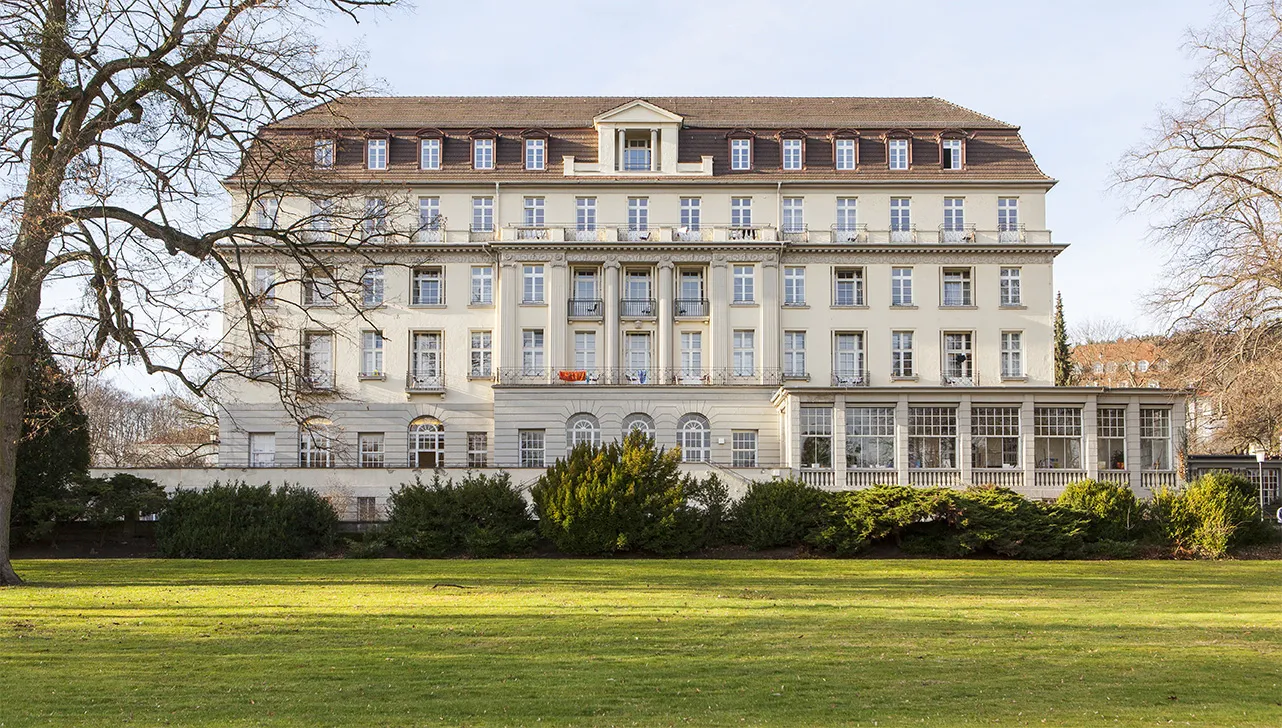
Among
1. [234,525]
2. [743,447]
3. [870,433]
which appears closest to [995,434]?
[870,433]

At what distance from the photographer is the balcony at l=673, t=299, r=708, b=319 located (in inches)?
2121

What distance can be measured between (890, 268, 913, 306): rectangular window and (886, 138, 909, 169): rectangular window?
4.60m

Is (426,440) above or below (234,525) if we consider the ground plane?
above

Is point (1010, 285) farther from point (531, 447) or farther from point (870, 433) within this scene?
point (531, 447)

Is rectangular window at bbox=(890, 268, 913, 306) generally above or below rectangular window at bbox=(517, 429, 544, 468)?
above

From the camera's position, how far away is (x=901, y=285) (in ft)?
179

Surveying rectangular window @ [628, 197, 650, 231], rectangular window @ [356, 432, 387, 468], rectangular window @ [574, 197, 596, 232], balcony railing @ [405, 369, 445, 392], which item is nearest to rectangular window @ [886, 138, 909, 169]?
rectangular window @ [628, 197, 650, 231]

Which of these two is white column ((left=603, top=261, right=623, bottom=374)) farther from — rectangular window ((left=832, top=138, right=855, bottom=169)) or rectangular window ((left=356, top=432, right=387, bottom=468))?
rectangular window ((left=832, top=138, right=855, bottom=169))

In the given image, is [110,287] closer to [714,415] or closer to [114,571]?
[114,571]

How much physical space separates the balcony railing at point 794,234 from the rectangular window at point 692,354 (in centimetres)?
551

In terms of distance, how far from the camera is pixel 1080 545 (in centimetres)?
3259

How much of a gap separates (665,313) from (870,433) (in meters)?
12.1

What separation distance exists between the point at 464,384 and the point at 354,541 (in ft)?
72.3

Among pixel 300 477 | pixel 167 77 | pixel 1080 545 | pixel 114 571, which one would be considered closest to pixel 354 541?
pixel 114 571
